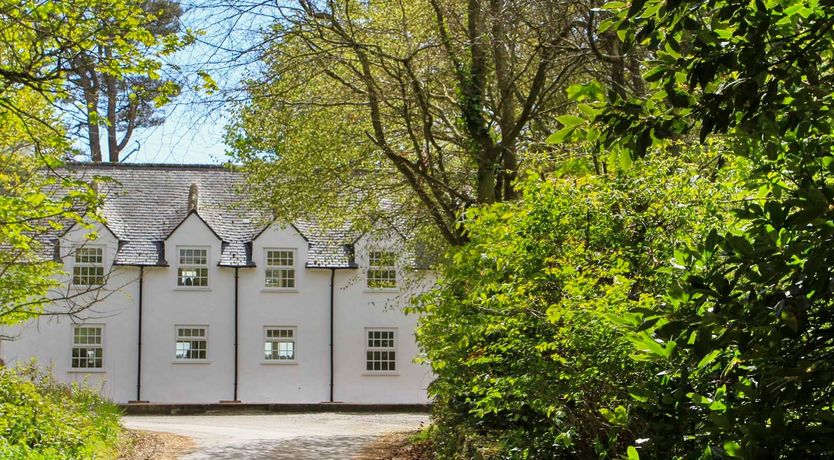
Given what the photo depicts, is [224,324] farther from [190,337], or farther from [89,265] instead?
[89,265]

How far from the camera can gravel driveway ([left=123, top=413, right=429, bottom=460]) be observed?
18469 millimetres

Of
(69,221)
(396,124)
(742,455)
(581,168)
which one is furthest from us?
(69,221)

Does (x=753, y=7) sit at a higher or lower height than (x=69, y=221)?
lower

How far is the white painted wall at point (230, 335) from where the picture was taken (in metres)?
34.8

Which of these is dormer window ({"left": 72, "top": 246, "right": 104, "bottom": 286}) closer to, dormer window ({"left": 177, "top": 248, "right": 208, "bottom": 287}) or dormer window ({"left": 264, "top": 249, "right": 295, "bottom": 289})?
dormer window ({"left": 177, "top": 248, "right": 208, "bottom": 287})

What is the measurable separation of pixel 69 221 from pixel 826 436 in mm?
35119

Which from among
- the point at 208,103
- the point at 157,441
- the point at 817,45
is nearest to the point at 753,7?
the point at 817,45

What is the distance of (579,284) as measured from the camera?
25.5 feet

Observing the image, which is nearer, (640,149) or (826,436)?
(826,436)

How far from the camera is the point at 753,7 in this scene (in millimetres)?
3434

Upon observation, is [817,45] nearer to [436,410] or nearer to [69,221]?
[436,410]

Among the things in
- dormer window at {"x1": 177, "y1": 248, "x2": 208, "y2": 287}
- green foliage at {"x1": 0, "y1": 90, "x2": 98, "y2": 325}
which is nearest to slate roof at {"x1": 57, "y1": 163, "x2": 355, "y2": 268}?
dormer window at {"x1": 177, "y1": 248, "x2": 208, "y2": 287}

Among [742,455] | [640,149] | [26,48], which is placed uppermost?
[26,48]

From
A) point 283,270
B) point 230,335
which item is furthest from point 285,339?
point 283,270
